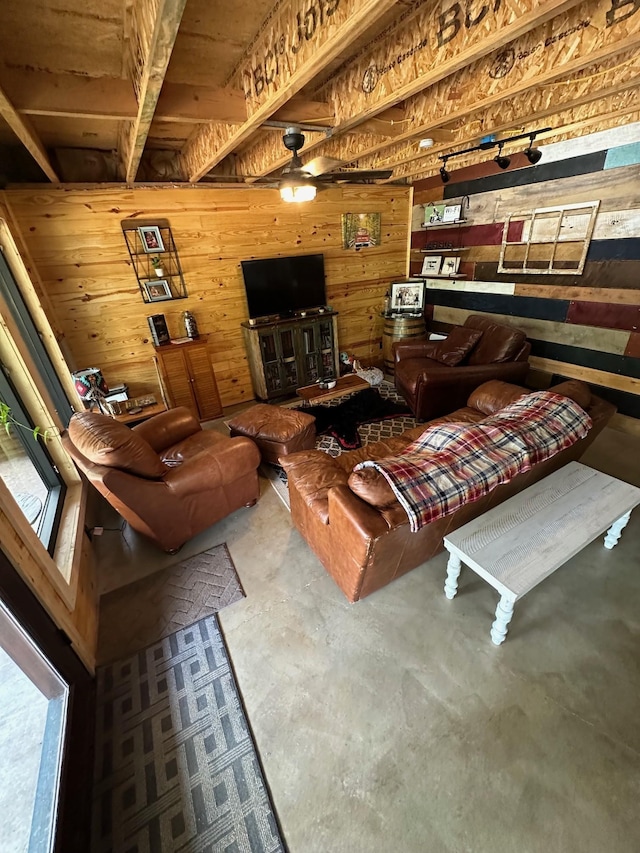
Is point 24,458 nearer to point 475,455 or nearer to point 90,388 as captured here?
point 90,388

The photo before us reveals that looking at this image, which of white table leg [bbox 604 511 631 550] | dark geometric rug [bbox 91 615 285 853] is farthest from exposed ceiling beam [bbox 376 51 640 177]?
dark geometric rug [bbox 91 615 285 853]

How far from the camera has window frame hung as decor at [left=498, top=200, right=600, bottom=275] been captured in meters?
3.12

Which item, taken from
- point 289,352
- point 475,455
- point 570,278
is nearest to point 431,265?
point 570,278

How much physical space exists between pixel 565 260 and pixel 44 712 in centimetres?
472

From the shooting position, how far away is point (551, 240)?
336cm

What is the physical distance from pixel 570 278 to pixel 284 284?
291 cm

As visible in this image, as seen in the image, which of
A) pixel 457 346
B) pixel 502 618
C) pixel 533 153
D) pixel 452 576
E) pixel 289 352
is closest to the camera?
pixel 502 618

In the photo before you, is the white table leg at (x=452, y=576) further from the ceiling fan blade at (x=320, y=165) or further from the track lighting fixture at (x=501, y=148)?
the track lighting fixture at (x=501, y=148)

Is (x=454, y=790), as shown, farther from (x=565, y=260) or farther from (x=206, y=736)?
(x=565, y=260)

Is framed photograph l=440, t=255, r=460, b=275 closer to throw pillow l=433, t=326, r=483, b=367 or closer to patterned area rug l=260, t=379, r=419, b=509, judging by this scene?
throw pillow l=433, t=326, r=483, b=367

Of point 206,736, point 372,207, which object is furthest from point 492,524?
point 372,207

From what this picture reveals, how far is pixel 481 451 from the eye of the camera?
1.59 m

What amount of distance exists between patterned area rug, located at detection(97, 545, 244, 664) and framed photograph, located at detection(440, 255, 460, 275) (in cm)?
415

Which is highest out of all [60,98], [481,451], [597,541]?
[60,98]
